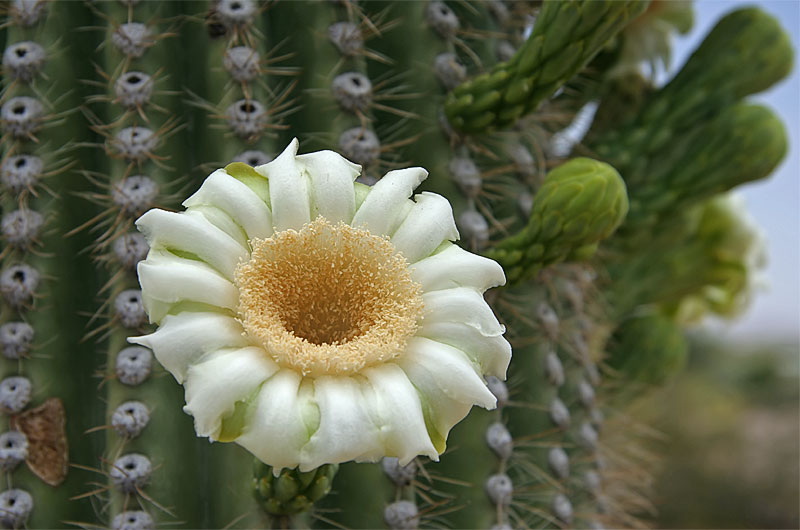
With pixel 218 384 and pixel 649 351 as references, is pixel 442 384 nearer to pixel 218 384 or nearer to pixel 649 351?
pixel 218 384

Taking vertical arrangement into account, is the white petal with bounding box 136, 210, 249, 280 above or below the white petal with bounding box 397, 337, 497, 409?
above

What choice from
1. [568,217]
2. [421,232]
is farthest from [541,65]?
[421,232]

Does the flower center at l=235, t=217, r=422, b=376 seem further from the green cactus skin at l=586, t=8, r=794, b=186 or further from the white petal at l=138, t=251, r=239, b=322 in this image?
the green cactus skin at l=586, t=8, r=794, b=186

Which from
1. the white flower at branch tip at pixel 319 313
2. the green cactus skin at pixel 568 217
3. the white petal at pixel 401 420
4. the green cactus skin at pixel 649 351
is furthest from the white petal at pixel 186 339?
the green cactus skin at pixel 649 351

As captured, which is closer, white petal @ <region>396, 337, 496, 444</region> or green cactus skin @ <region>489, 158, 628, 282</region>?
white petal @ <region>396, 337, 496, 444</region>

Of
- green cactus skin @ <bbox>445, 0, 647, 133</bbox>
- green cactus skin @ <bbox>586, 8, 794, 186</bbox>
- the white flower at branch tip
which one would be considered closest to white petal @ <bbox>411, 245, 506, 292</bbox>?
the white flower at branch tip

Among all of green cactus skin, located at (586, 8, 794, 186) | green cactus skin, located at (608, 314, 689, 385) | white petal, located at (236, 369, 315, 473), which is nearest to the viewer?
white petal, located at (236, 369, 315, 473)

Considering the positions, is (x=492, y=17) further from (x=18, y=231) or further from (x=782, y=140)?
(x=18, y=231)
